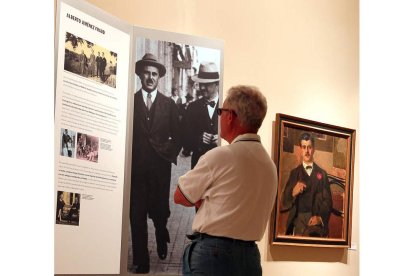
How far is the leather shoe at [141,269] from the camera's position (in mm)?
3852

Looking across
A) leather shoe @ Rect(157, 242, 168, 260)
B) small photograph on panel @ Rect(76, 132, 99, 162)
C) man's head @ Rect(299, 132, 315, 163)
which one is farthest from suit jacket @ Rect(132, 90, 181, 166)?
man's head @ Rect(299, 132, 315, 163)

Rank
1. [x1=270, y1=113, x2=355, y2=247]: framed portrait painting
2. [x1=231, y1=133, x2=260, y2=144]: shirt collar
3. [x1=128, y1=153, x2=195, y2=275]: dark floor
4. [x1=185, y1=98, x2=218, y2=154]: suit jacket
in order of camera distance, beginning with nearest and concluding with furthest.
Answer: [x1=231, y1=133, x2=260, y2=144]: shirt collar → [x1=128, y1=153, x2=195, y2=275]: dark floor → [x1=185, y1=98, x2=218, y2=154]: suit jacket → [x1=270, y1=113, x2=355, y2=247]: framed portrait painting

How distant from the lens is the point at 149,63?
4.03m

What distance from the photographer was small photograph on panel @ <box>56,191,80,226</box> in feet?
10.9

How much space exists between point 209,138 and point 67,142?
120 centimetres

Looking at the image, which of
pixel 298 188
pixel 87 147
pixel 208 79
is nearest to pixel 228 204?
pixel 87 147

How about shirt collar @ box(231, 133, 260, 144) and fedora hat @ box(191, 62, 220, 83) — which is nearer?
shirt collar @ box(231, 133, 260, 144)

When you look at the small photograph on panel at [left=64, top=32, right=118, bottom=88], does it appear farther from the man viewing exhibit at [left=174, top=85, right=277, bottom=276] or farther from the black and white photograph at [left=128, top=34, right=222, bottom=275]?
A: the man viewing exhibit at [left=174, top=85, right=277, bottom=276]

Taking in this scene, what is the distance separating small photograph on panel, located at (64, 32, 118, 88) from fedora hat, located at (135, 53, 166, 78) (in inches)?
8.9

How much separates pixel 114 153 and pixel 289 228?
226 centimetres

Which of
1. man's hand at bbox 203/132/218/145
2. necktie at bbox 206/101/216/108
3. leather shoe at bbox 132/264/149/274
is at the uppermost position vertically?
necktie at bbox 206/101/216/108

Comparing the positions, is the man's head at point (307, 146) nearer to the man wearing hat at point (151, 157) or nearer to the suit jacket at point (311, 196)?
the suit jacket at point (311, 196)
